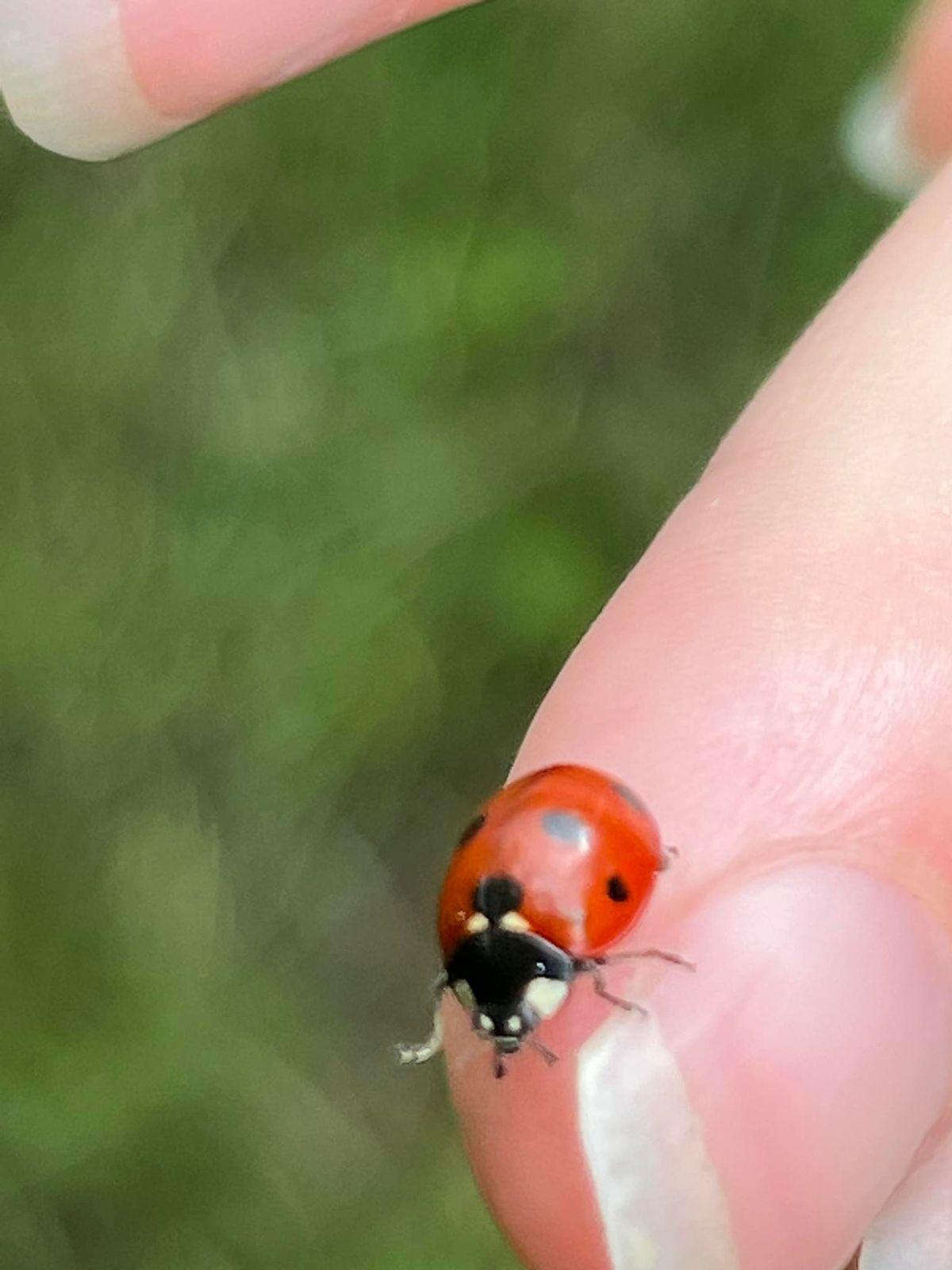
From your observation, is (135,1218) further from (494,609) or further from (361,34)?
(361,34)

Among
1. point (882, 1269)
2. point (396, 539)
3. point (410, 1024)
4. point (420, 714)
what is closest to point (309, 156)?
point (396, 539)

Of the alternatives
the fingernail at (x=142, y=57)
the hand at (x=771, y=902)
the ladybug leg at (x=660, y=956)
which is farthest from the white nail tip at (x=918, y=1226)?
the fingernail at (x=142, y=57)

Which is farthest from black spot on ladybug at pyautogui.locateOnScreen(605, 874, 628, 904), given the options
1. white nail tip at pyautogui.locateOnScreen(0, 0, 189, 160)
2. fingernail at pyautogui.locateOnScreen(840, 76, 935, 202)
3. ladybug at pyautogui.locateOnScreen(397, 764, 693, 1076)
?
fingernail at pyautogui.locateOnScreen(840, 76, 935, 202)

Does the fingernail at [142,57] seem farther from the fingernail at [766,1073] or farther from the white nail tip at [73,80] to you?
the fingernail at [766,1073]

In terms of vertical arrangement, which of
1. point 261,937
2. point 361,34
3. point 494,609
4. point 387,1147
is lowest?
point 387,1147

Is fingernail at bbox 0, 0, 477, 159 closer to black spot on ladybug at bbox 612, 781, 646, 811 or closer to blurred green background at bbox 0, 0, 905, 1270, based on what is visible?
black spot on ladybug at bbox 612, 781, 646, 811

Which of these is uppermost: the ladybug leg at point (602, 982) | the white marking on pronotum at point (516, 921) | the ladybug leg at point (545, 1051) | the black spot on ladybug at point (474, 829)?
the black spot on ladybug at point (474, 829)

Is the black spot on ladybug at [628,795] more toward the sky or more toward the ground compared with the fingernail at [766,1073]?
more toward the sky
